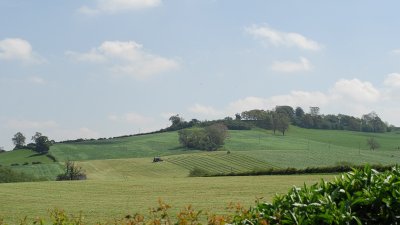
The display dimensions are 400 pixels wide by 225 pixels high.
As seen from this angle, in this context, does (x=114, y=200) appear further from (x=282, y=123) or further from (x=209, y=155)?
(x=282, y=123)

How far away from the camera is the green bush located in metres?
5.15

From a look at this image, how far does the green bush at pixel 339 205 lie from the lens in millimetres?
5148

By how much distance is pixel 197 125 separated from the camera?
150m

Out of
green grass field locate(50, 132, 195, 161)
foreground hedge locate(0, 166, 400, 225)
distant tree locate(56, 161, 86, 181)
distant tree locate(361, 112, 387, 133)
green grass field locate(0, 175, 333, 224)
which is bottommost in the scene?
distant tree locate(56, 161, 86, 181)

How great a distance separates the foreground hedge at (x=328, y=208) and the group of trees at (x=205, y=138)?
114307mm

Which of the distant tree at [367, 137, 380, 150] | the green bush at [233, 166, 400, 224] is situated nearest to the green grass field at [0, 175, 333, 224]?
the green bush at [233, 166, 400, 224]

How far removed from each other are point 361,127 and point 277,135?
31503mm

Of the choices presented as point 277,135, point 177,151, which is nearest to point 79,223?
point 177,151

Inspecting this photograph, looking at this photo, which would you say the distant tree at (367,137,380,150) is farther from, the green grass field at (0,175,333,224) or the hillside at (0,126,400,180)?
the green grass field at (0,175,333,224)

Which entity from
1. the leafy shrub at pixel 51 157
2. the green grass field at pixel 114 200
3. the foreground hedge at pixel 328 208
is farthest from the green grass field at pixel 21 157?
the foreground hedge at pixel 328 208

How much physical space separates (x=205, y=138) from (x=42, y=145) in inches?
1476

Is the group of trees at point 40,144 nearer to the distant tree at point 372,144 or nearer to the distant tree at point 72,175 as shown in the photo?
the distant tree at point 72,175

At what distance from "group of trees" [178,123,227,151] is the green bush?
11431 cm

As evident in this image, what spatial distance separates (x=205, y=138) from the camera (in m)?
123
